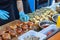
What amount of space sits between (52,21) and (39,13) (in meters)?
0.20

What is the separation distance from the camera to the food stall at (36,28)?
36.0 inches

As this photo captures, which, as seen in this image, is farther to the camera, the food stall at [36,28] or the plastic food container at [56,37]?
the food stall at [36,28]

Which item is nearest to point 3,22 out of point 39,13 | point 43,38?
point 39,13

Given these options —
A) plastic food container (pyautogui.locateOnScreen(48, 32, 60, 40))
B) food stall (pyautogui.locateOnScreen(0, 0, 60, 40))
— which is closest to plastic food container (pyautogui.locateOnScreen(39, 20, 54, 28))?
food stall (pyautogui.locateOnScreen(0, 0, 60, 40))

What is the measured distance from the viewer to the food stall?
3.00 ft

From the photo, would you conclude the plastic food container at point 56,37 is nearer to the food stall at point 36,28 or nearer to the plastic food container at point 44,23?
the food stall at point 36,28

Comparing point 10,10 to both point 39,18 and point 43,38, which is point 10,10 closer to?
point 39,18

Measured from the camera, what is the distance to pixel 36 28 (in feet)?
3.56

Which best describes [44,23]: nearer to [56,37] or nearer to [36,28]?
[36,28]

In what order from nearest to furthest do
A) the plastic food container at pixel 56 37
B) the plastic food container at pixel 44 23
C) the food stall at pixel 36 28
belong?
1. the plastic food container at pixel 56 37
2. the food stall at pixel 36 28
3. the plastic food container at pixel 44 23

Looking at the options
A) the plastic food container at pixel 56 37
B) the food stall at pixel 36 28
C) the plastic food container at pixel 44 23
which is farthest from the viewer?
the plastic food container at pixel 44 23

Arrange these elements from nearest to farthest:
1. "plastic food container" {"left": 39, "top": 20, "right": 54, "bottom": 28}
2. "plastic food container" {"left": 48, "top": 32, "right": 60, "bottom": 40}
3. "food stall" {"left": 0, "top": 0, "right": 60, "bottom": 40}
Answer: "plastic food container" {"left": 48, "top": 32, "right": 60, "bottom": 40} → "food stall" {"left": 0, "top": 0, "right": 60, "bottom": 40} → "plastic food container" {"left": 39, "top": 20, "right": 54, "bottom": 28}

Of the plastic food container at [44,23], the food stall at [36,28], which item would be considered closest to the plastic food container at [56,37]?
the food stall at [36,28]

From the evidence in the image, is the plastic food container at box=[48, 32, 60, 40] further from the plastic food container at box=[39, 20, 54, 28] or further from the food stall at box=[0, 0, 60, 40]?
the plastic food container at box=[39, 20, 54, 28]
